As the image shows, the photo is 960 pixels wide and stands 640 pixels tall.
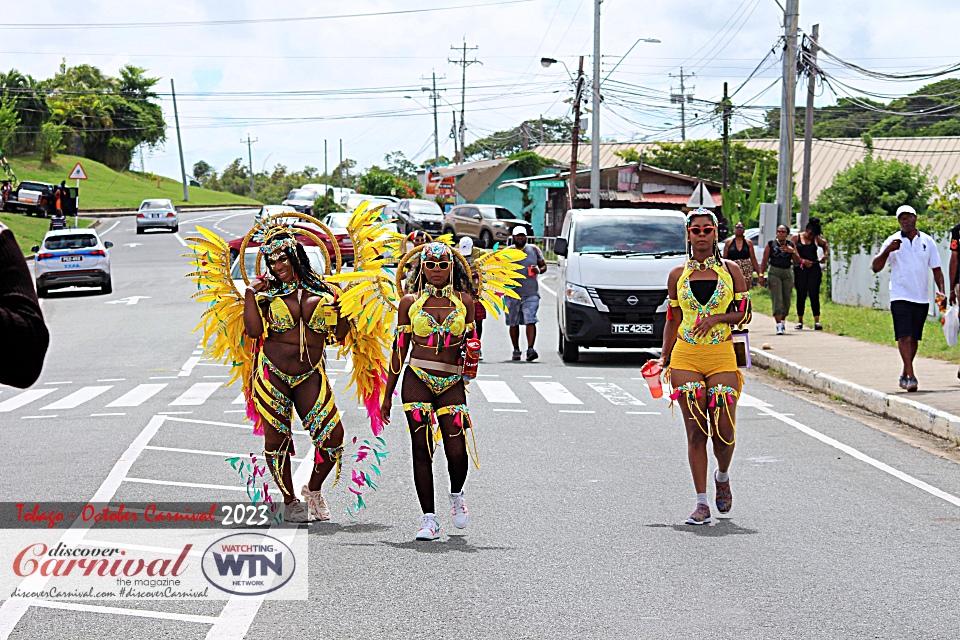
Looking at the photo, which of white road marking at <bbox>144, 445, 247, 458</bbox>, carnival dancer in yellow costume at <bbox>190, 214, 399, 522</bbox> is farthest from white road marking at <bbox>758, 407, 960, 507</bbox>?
white road marking at <bbox>144, 445, 247, 458</bbox>

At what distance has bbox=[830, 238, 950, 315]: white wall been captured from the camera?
77.5 feet

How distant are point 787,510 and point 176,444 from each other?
519cm

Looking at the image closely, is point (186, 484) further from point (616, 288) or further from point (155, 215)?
point (155, 215)

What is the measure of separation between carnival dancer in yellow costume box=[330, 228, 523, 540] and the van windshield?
32.9 feet

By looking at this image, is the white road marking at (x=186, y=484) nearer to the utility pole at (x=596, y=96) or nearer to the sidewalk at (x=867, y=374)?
the sidewalk at (x=867, y=374)

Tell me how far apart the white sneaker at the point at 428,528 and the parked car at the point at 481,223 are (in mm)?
35039

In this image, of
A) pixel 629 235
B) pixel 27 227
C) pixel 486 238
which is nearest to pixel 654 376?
pixel 629 235

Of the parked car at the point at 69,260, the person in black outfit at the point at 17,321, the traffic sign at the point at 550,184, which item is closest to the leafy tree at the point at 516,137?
the traffic sign at the point at 550,184

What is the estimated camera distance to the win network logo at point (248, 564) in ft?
19.4

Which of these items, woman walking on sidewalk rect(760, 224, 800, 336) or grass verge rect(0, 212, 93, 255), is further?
grass verge rect(0, 212, 93, 255)

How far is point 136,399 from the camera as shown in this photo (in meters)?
13.4

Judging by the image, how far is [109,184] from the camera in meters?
87.7

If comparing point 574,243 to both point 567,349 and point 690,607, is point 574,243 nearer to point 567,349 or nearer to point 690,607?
point 567,349

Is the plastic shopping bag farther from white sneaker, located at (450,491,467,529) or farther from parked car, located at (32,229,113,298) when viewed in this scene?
parked car, located at (32,229,113,298)
